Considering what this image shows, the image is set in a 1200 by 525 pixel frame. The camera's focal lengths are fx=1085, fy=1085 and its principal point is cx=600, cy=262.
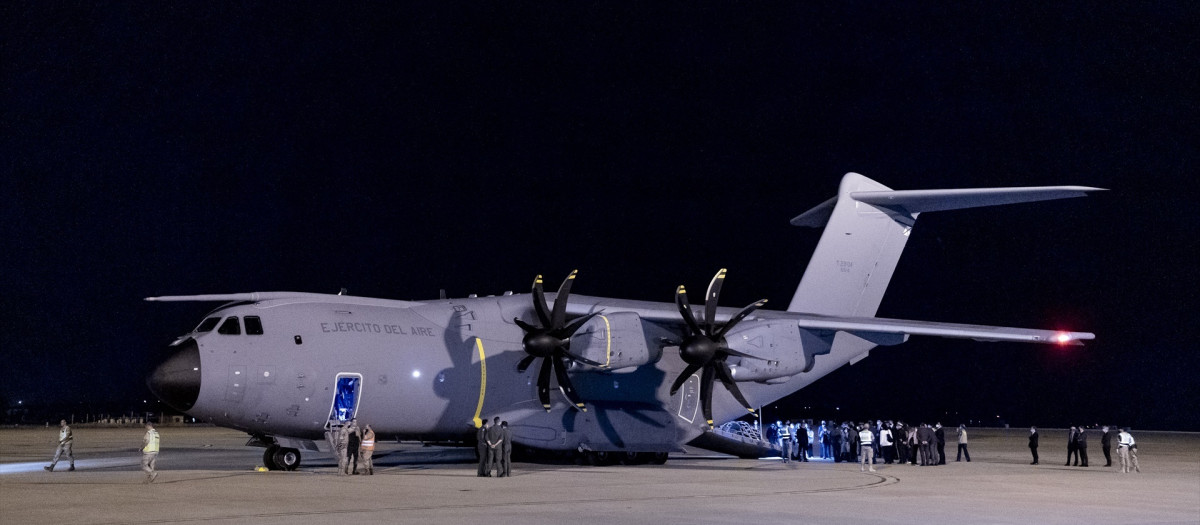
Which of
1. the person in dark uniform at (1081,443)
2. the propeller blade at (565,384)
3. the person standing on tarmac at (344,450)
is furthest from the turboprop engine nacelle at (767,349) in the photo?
the person in dark uniform at (1081,443)

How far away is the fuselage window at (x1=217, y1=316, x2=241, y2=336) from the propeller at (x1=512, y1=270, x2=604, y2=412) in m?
4.76

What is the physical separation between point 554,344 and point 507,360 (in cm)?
182

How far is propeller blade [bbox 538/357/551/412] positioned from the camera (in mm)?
19250

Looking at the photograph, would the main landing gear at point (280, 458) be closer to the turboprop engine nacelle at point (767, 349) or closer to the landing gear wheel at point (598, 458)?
the landing gear wheel at point (598, 458)

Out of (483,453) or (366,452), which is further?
(366,452)

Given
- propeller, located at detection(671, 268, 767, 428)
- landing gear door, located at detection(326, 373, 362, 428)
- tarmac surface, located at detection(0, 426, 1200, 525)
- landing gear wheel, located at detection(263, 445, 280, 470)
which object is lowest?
tarmac surface, located at detection(0, 426, 1200, 525)

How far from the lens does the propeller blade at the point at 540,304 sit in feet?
64.0

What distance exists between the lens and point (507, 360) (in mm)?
20781

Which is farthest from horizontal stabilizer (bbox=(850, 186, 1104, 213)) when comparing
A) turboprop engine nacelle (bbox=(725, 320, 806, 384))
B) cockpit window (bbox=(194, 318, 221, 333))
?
cockpit window (bbox=(194, 318, 221, 333))

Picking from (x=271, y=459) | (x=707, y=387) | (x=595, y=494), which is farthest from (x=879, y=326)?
(x=271, y=459)

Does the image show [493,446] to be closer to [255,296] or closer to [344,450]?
[344,450]

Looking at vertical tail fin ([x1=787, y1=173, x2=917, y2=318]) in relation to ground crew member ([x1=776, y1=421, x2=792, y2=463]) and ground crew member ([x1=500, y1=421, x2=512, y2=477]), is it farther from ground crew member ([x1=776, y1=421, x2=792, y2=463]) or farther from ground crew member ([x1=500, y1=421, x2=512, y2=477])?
ground crew member ([x1=500, y1=421, x2=512, y2=477])

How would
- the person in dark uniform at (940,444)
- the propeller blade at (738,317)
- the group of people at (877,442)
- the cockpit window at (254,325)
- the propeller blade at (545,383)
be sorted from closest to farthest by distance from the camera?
the cockpit window at (254,325), the propeller blade at (545,383), the propeller blade at (738,317), the group of people at (877,442), the person in dark uniform at (940,444)

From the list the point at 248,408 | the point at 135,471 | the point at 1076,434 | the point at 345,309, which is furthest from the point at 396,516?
the point at 1076,434
